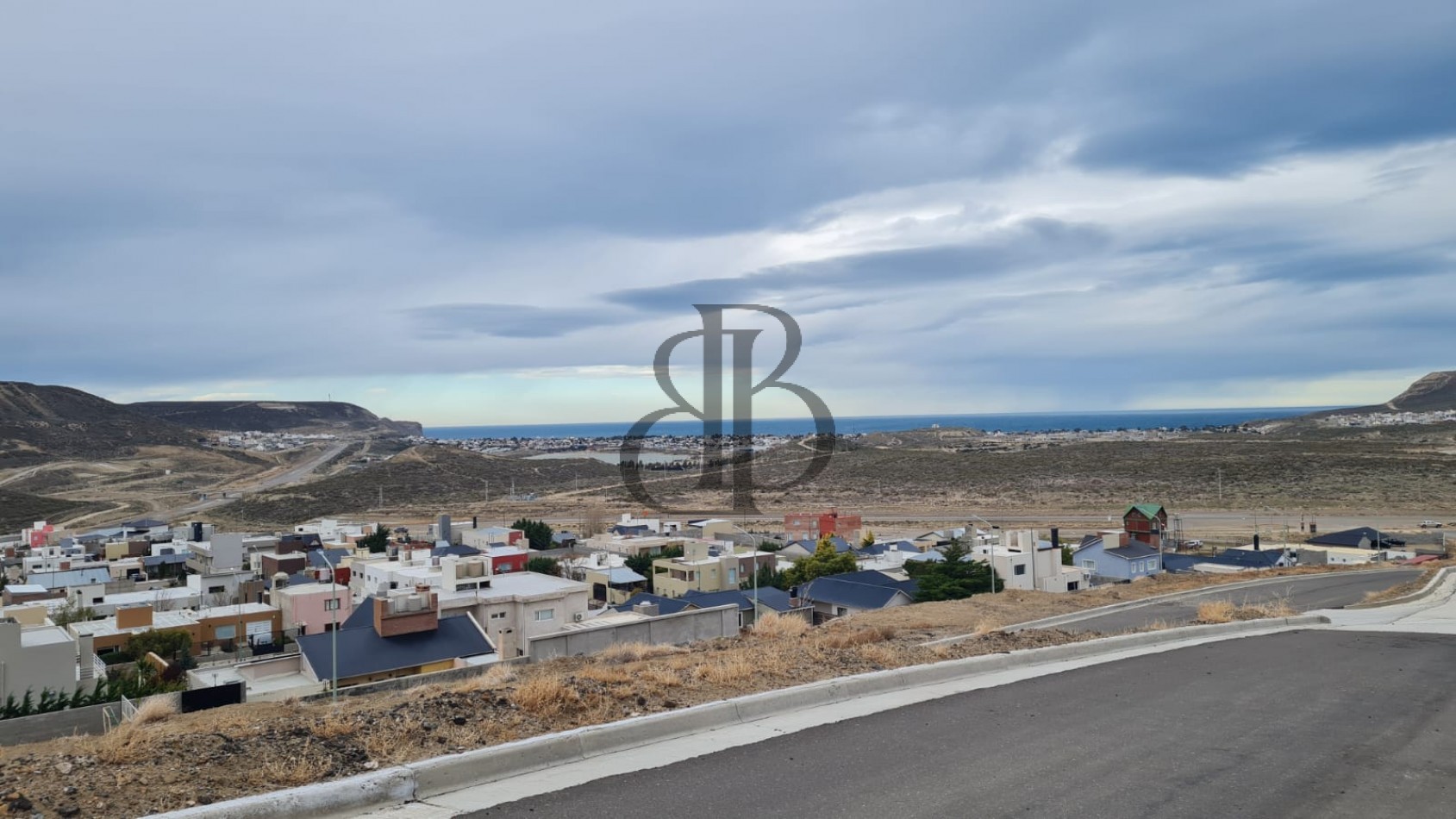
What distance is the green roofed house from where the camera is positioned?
131 feet

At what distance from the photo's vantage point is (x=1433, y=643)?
10.4 meters

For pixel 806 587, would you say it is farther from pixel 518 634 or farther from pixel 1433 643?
pixel 1433 643

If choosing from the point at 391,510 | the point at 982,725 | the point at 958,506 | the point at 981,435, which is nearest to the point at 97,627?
the point at 982,725

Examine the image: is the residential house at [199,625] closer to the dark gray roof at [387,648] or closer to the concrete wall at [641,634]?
the dark gray roof at [387,648]

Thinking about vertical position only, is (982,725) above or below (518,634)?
above

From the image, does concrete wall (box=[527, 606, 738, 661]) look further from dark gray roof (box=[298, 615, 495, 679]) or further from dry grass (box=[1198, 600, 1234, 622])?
dry grass (box=[1198, 600, 1234, 622])

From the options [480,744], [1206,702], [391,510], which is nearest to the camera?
[480,744]

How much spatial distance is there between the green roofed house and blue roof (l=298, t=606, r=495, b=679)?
31405 millimetres

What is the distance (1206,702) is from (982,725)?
2.31 m

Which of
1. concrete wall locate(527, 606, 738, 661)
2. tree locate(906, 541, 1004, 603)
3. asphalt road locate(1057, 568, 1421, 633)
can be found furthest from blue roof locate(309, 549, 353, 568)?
asphalt road locate(1057, 568, 1421, 633)

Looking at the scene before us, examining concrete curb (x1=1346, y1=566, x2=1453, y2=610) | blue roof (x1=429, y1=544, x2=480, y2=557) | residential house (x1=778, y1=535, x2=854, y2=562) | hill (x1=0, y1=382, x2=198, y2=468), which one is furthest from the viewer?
hill (x1=0, y1=382, x2=198, y2=468)

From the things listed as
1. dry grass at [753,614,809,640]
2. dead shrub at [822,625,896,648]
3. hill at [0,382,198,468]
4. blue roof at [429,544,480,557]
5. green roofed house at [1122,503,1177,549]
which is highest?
hill at [0,382,198,468]

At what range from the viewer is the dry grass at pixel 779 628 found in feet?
38.3

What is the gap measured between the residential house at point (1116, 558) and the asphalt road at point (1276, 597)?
11.0 metres
